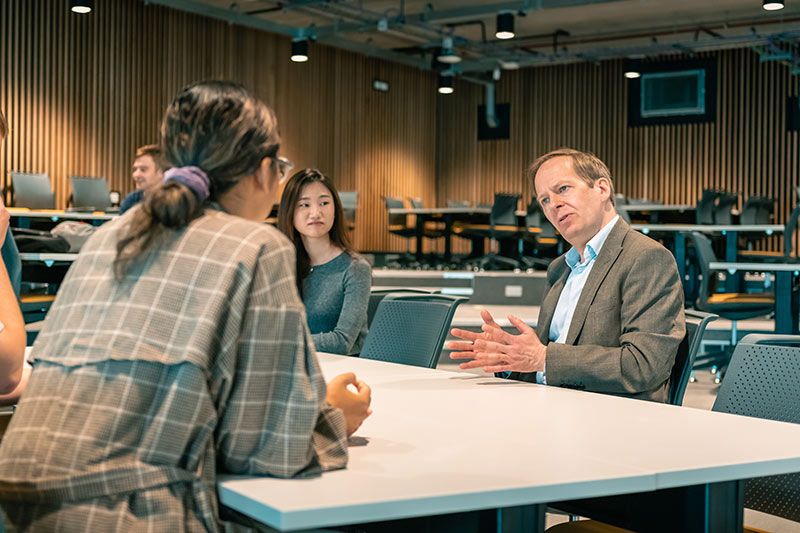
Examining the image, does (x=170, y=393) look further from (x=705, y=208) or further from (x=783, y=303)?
(x=705, y=208)

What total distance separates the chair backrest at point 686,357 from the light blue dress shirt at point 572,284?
0.92 ft

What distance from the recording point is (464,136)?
16734 millimetres

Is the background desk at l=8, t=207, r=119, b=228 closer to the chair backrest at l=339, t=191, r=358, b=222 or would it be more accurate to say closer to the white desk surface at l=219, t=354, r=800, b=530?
Answer: the chair backrest at l=339, t=191, r=358, b=222

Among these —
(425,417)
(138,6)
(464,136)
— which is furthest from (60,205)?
(425,417)

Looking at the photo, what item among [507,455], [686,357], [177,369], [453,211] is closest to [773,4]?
[453,211]

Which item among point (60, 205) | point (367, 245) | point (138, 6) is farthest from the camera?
point (367, 245)

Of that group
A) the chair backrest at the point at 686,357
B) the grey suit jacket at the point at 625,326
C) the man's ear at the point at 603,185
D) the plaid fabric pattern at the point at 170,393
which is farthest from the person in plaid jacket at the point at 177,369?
the man's ear at the point at 603,185

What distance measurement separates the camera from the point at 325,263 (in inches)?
134

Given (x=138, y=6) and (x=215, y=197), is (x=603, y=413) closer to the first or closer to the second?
(x=215, y=197)

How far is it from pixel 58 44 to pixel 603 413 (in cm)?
1080

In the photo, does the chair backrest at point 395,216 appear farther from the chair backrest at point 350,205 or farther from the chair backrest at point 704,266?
the chair backrest at point 704,266

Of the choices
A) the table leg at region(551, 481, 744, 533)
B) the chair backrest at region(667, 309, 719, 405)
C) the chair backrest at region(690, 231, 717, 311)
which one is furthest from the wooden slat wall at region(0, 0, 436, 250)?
the table leg at region(551, 481, 744, 533)

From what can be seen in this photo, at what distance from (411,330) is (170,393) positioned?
1637mm

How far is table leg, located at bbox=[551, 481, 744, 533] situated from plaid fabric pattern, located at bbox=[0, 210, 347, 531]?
0.67m
